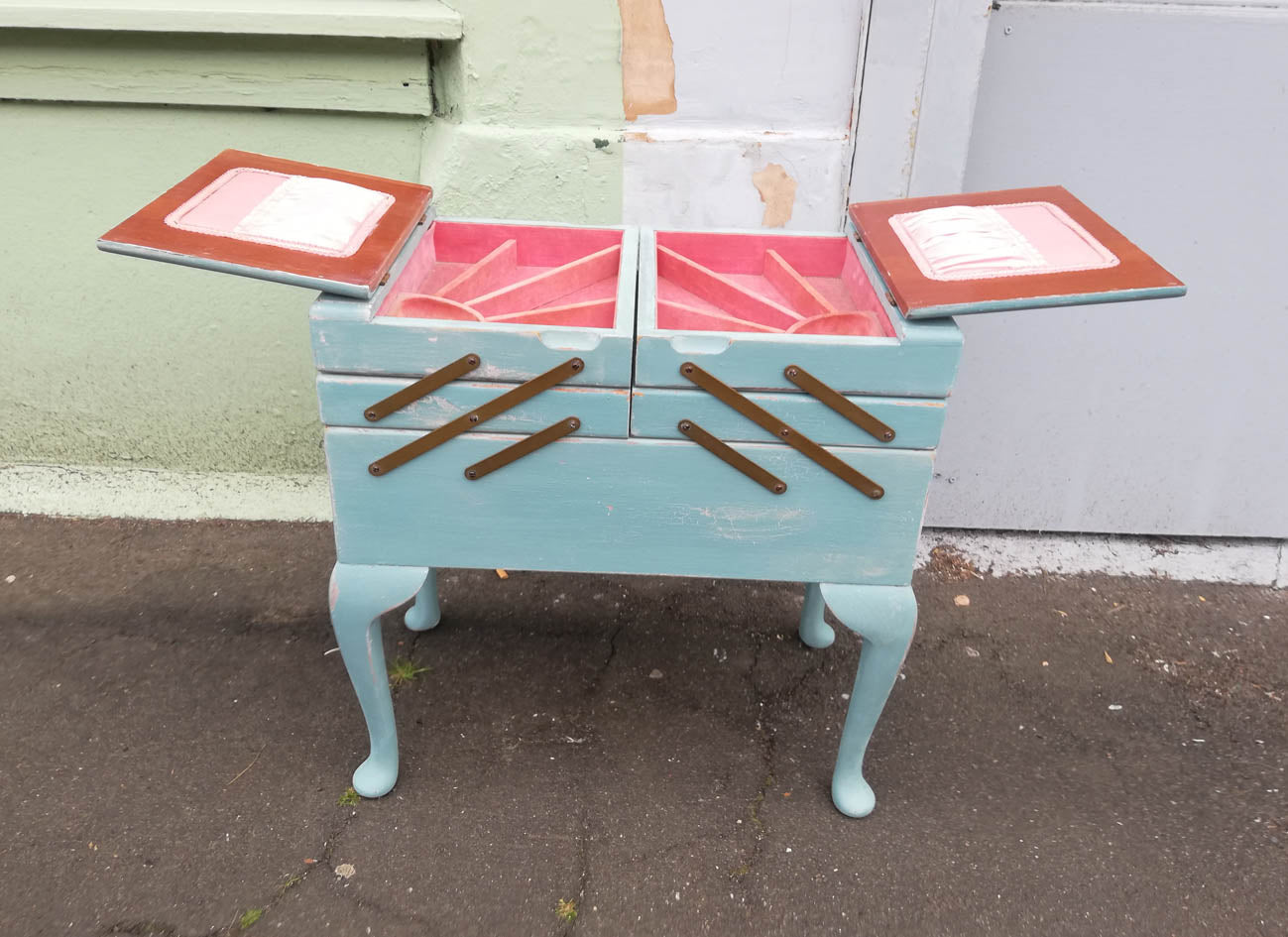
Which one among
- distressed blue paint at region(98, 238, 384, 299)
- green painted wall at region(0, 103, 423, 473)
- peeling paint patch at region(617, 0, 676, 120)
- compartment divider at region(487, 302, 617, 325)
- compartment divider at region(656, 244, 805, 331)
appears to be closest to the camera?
distressed blue paint at region(98, 238, 384, 299)

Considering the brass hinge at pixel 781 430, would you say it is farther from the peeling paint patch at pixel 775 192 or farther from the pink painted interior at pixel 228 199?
the peeling paint patch at pixel 775 192

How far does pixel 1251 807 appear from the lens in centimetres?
200

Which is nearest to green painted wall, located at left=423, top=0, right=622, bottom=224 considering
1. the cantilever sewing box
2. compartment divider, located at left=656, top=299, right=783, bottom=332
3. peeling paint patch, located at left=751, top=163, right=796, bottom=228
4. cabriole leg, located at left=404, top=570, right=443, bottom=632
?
peeling paint patch, located at left=751, top=163, right=796, bottom=228

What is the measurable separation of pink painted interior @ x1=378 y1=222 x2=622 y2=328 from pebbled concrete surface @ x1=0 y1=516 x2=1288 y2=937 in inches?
40.6

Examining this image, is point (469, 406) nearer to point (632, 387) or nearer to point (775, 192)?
point (632, 387)

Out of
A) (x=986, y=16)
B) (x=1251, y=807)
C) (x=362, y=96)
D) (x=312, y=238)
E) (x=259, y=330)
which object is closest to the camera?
(x=312, y=238)

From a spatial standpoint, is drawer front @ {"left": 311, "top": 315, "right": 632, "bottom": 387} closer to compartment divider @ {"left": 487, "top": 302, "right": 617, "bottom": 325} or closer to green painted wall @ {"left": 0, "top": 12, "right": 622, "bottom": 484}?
compartment divider @ {"left": 487, "top": 302, "right": 617, "bottom": 325}

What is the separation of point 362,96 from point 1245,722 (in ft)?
9.13

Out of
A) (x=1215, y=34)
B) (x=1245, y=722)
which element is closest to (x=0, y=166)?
(x=1215, y=34)

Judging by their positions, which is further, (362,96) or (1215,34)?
(362,96)

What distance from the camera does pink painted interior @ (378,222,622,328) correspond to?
160 cm

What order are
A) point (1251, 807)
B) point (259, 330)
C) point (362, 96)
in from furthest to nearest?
point (259, 330) → point (362, 96) → point (1251, 807)

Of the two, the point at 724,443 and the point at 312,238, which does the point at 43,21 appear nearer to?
the point at 312,238

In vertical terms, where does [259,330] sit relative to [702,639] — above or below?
above
